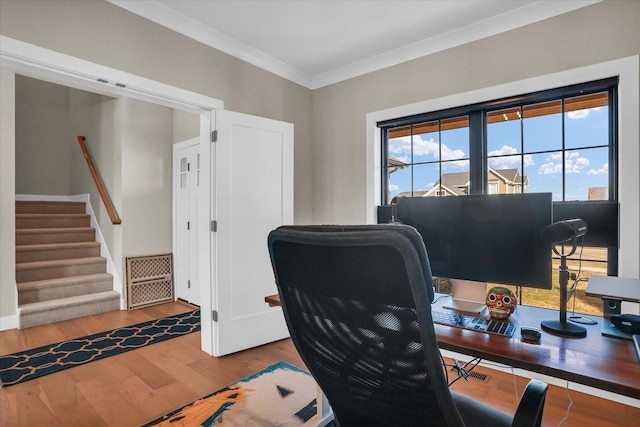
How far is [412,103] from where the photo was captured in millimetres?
2990

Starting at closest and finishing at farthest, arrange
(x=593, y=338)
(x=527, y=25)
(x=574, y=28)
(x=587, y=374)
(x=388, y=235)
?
(x=388, y=235)
(x=587, y=374)
(x=593, y=338)
(x=574, y=28)
(x=527, y=25)

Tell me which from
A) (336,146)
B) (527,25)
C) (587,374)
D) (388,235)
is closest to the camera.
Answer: (388,235)

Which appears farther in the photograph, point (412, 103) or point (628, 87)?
point (412, 103)

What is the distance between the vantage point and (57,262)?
4191 mm

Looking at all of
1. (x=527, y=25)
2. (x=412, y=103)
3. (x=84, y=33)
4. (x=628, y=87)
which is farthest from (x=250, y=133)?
(x=628, y=87)

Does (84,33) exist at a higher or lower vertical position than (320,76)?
lower

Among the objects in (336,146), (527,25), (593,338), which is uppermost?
(527,25)

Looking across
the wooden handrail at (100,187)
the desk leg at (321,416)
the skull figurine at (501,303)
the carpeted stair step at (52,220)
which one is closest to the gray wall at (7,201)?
the wooden handrail at (100,187)

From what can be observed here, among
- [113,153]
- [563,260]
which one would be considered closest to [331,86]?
[563,260]

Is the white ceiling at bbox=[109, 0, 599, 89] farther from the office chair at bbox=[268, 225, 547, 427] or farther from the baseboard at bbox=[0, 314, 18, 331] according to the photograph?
the baseboard at bbox=[0, 314, 18, 331]

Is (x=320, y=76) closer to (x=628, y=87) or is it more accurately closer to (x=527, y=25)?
(x=527, y=25)

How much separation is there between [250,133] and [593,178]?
264cm

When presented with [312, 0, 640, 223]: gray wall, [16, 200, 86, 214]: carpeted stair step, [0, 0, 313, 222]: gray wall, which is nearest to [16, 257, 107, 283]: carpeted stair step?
[16, 200, 86, 214]: carpeted stair step

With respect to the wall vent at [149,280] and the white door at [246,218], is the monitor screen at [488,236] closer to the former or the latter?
the white door at [246,218]
